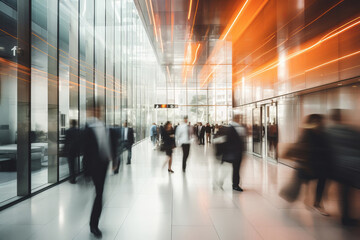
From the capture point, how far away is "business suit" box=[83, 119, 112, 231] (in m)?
3.32

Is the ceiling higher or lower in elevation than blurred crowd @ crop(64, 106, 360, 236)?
higher

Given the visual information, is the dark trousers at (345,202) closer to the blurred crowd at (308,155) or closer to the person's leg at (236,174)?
the blurred crowd at (308,155)

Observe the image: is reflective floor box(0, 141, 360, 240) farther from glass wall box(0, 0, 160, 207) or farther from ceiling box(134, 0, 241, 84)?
ceiling box(134, 0, 241, 84)

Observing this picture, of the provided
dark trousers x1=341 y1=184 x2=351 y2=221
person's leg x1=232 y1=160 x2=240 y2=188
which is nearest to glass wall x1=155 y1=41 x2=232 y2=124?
person's leg x1=232 y1=160 x2=240 y2=188

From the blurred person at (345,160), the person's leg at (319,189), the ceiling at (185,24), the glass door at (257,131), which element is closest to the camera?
the blurred person at (345,160)

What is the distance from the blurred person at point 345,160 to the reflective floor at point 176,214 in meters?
0.33

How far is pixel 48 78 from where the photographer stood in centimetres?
632

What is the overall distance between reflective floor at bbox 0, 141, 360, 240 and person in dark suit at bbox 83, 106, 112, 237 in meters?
0.18

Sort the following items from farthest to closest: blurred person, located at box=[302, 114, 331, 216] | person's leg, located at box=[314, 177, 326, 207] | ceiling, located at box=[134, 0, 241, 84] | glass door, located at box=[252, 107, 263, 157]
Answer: ceiling, located at box=[134, 0, 241, 84]
glass door, located at box=[252, 107, 263, 157]
person's leg, located at box=[314, 177, 326, 207]
blurred person, located at box=[302, 114, 331, 216]

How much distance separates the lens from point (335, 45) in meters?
6.23

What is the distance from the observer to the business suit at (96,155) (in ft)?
10.9

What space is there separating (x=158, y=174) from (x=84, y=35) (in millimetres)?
6190

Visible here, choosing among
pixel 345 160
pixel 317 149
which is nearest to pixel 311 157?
pixel 317 149

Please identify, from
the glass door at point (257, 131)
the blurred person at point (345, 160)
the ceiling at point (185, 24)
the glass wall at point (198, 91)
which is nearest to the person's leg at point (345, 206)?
the blurred person at point (345, 160)
